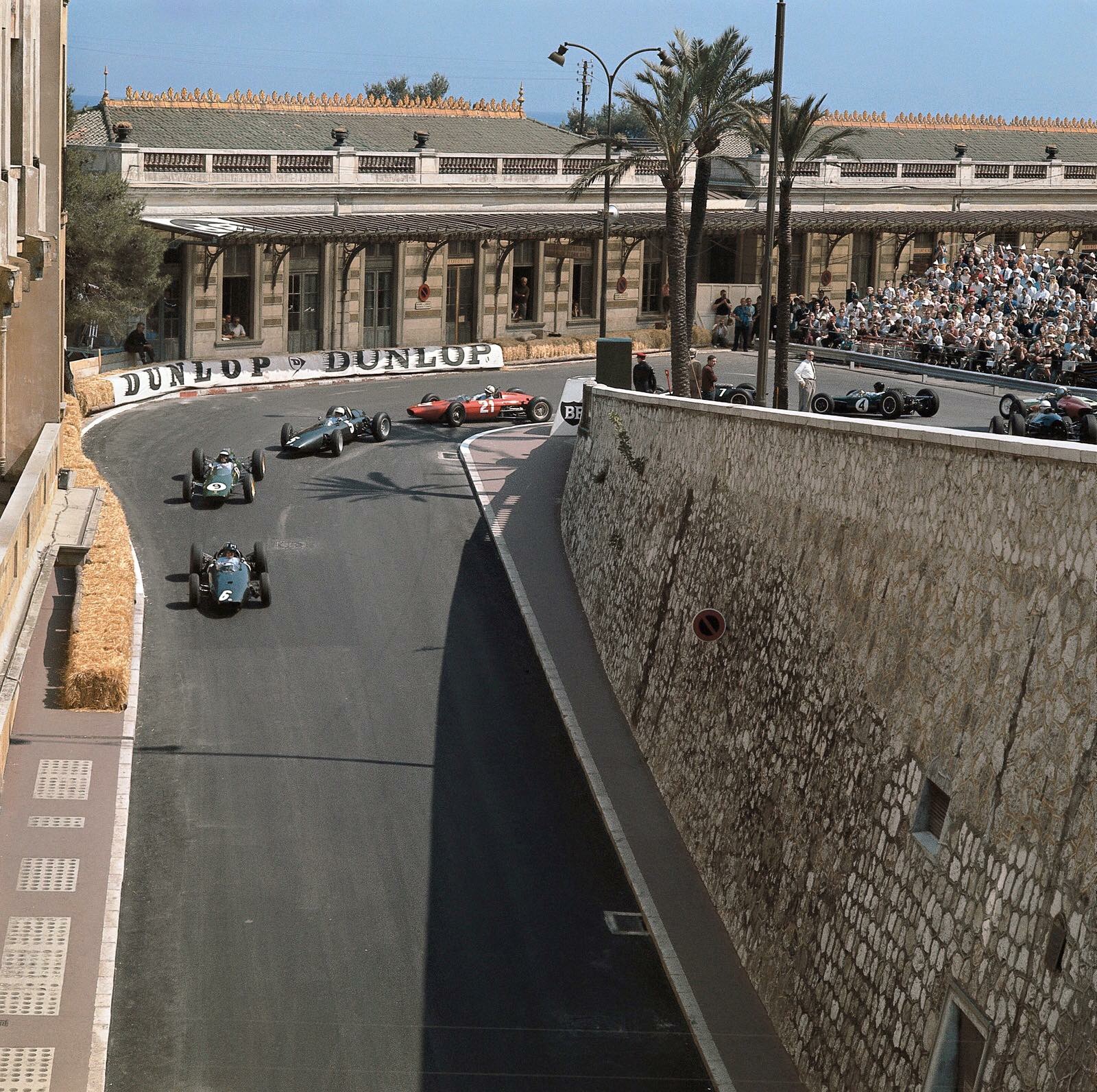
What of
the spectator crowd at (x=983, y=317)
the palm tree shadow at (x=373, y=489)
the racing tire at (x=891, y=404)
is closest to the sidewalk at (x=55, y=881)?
the palm tree shadow at (x=373, y=489)

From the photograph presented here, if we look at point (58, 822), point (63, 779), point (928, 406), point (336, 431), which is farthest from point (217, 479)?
point (928, 406)

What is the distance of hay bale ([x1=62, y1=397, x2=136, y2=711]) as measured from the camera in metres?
23.0

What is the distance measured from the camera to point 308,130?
56812 mm

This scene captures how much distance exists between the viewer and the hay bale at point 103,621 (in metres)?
23.0

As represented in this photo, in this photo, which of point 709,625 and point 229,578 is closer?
point 709,625

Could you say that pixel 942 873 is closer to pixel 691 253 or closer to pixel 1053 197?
pixel 691 253

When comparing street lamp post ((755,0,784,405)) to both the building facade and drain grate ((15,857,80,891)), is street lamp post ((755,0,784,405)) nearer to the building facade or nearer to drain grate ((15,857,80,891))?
the building facade

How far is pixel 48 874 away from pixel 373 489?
17.1 metres

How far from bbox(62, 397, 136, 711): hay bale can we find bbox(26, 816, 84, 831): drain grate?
335 centimetres

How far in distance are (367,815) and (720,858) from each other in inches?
196

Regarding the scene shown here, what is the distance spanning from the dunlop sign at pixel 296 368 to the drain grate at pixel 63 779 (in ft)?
69.1

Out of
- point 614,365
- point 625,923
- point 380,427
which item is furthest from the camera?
point 380,427

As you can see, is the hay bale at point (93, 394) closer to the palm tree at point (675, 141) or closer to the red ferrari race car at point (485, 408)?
the red ferrari race car at point (485, 408)

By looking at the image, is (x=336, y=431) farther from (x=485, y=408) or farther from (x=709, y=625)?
(x=709, y=625)
